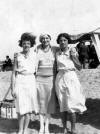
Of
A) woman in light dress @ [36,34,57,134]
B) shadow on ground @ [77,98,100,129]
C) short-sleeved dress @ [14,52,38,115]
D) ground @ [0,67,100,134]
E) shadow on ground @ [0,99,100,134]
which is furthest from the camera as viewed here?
shadow on ground @ [77,98,100,129]

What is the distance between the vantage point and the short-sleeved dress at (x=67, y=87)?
18.0ft

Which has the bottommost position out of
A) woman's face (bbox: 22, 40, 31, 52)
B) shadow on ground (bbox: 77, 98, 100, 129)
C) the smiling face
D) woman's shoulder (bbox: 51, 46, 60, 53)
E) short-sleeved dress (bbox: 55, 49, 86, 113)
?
shadow on ground (bbox: 77, 98, 100, 129)

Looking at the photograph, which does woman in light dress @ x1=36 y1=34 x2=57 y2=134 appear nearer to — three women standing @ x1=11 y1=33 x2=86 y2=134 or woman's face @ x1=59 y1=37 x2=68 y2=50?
three women standing @ x1=11 y1=33 x2=86 y2=134

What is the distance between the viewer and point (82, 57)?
39.3ft

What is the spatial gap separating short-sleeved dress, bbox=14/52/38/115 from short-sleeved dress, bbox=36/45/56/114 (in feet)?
0.52

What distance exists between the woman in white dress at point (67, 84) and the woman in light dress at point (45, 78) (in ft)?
0.36

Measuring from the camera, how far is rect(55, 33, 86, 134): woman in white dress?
550 cm

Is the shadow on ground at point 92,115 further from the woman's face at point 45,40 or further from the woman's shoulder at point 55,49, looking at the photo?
the woman's face at point 45,40

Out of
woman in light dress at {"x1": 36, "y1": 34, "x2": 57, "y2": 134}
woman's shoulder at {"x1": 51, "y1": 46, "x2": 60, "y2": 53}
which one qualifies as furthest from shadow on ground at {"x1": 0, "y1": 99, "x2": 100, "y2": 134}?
woman's shoulder at {"x1": 51, "y1": 46, "x2": 60, "y2": 53}

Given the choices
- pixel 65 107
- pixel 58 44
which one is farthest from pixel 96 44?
pixel 65 107

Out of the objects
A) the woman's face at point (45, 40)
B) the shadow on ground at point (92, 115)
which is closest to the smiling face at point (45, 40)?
the woman's face at point (45, 40)

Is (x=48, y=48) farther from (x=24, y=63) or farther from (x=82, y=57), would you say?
(x=82, y=57)

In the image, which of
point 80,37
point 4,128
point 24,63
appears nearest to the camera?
point 24,63

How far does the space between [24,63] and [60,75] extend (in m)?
0.62
